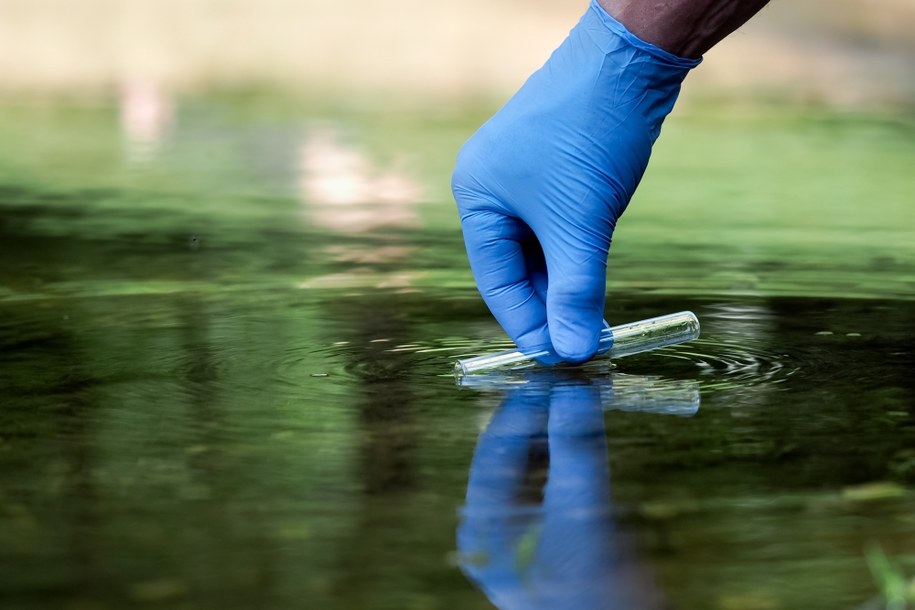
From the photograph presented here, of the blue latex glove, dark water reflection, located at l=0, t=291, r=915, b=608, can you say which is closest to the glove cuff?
the blue latex glove

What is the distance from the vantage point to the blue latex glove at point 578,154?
80.4 inches

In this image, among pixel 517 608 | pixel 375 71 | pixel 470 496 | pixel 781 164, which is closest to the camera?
pixel 517 608

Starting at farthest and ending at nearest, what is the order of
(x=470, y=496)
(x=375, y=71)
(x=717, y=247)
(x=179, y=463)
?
1. (x=375, y=71)
2. (x=717, y=247)
3. (x=179, y=463)
4. (x=470, y=496)

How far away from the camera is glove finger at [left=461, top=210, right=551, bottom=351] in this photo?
7.06 ft

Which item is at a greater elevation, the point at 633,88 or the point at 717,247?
the point at 633,88

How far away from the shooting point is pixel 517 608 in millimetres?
1158

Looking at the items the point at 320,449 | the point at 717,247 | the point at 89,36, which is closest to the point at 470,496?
the point at 320,449

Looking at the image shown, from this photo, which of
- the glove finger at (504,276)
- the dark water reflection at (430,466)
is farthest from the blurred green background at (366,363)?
the glove finger at (504,276)

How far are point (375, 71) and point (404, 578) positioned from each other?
7.42 m

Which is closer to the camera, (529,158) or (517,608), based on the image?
(517,608)

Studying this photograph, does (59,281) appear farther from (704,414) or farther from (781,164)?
(781,164)

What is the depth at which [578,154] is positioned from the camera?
81.0 inches

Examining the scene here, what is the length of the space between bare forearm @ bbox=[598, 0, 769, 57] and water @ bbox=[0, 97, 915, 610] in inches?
18.1

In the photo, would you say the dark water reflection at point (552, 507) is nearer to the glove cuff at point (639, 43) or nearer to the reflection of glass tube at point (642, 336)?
the reflection of glass tube at point (642, 336)
